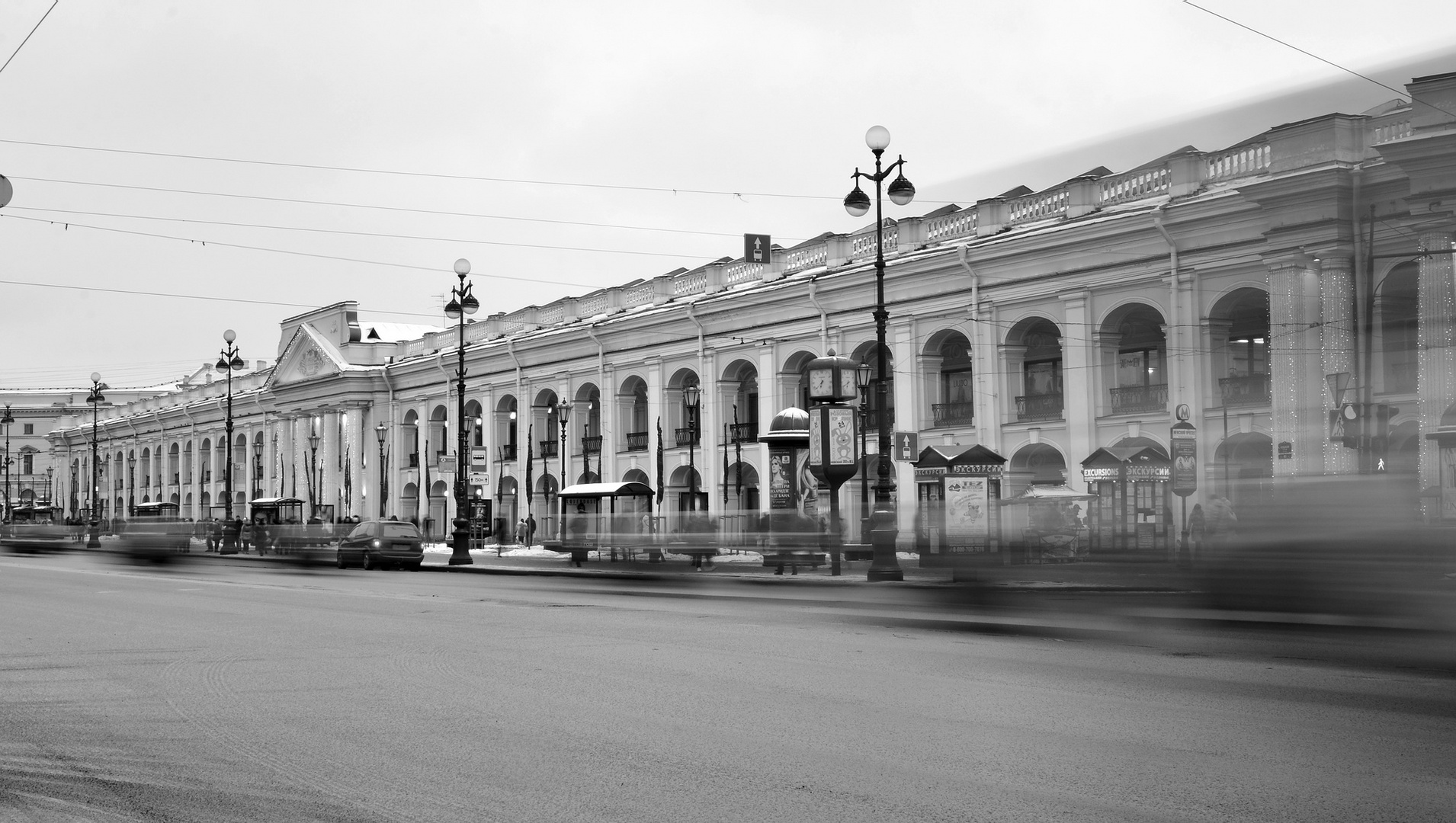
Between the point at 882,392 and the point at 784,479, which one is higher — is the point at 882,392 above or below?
above

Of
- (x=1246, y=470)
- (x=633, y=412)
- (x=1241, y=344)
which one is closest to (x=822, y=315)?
(x=633, y=412)

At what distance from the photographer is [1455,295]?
1391cm

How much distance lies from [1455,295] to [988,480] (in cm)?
1315

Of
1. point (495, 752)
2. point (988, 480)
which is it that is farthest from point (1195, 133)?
point (495, 752)

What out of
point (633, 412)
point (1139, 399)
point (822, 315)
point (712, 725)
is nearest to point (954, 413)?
point (822, 315)

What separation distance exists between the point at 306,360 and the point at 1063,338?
183 ft

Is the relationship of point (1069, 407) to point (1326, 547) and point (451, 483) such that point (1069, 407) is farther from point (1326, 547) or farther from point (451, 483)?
point (451, 483)

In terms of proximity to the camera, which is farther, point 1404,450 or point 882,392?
point 882,392

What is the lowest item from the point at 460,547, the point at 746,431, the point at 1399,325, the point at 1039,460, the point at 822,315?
the point at 460,547

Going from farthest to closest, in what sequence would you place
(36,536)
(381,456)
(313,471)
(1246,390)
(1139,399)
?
(313,471)
(381,456)
(36,536)
(1139,399)
(1246,390)

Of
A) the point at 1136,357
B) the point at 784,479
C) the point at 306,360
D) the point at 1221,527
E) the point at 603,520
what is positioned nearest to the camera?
the point at 1221,527

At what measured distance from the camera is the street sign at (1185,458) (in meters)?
22.3

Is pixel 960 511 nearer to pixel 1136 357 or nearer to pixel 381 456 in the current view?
pixel 1136 357

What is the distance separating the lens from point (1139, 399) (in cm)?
3516
